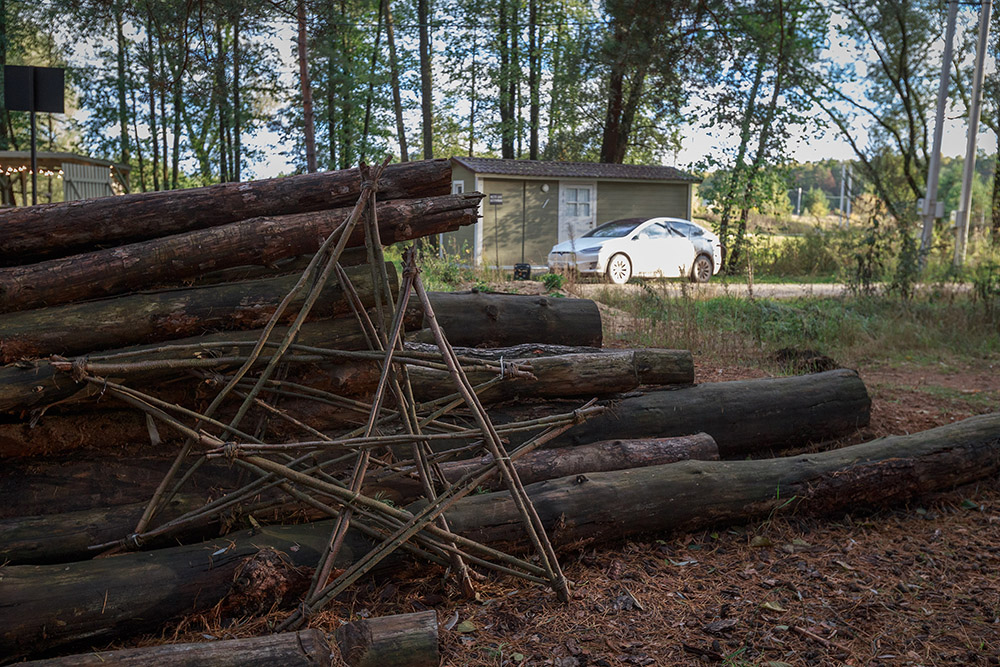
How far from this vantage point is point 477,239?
21453mm

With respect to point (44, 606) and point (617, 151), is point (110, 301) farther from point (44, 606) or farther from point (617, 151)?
point (617, 151)

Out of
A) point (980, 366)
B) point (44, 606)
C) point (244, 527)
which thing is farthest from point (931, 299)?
point (44, 606)

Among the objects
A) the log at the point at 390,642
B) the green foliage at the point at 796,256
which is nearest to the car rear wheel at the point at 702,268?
the green foliage at the point at 796,256

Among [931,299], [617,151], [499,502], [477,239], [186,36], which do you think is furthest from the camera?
[617,151]

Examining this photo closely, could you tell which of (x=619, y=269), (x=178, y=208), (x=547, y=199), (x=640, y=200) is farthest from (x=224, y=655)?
(x=640, y=200)

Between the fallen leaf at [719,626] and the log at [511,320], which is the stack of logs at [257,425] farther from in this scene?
the fallen leaf at [719,626]

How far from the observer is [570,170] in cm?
2258

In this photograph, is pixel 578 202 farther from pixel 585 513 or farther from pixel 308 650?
pixel 308 650

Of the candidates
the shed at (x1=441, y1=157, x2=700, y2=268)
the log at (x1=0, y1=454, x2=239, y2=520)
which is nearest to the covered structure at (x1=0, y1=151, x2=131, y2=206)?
the shed at (x1=441, y1=157, x2=700, y2=268)

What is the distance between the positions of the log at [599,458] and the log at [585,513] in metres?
0.28

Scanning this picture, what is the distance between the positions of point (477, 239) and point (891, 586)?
18382 mm

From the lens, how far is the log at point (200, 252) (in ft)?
12.2

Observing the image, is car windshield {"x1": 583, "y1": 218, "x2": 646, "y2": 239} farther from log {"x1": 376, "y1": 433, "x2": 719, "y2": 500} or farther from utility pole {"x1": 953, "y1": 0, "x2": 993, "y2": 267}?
log {"x1": 376, "y1": 433, "x2": 719, "y2": 500}

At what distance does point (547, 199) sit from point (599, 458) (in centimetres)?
1863
